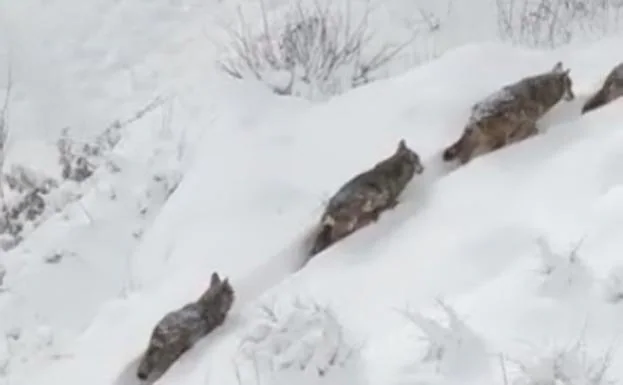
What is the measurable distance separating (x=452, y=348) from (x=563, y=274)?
411 mm

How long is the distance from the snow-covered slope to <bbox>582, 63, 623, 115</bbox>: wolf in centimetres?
7

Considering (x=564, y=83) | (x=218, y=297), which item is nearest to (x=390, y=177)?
(x=218, y=297)

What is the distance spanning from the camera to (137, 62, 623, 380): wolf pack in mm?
3750

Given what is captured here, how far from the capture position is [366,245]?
393 centimetres

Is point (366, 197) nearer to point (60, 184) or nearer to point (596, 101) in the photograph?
point (596, 101)

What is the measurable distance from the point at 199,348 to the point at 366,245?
2.10ft

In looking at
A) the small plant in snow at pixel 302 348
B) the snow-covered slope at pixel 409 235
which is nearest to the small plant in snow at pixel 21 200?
the snow-covered slope at pixel 409 235

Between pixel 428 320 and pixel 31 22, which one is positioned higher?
pixel 31 22

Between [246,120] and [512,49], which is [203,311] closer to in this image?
[246,120]

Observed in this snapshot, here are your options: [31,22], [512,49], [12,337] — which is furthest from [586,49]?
[31,22]

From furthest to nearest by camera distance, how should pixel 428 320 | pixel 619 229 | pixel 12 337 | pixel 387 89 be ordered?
pixel 387 89 < pixel 12 337 < pixel 619 229 < pixel 428 320

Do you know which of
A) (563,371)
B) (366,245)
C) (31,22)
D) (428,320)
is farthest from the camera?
(31,22)

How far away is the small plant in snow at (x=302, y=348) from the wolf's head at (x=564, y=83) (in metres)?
1.50

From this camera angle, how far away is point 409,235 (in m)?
3.92
